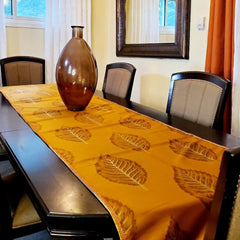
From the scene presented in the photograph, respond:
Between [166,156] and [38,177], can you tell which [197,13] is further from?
[38,177]

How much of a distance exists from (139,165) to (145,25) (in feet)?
7.81

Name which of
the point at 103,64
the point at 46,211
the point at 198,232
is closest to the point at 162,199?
the point at 198,232

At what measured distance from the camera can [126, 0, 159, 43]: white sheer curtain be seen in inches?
114

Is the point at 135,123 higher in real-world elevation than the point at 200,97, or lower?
lower

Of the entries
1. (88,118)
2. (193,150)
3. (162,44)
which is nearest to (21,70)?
(162,44)

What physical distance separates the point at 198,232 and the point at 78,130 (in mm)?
755

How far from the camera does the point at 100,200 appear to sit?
2.52ft

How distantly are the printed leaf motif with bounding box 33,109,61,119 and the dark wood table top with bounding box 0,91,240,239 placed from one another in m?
0.27

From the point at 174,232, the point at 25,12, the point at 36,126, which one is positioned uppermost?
the point at 25,12

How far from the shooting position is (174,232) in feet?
2.39

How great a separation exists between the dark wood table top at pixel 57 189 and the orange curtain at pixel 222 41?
0.78m

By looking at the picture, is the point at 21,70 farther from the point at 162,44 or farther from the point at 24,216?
the point at 24,216

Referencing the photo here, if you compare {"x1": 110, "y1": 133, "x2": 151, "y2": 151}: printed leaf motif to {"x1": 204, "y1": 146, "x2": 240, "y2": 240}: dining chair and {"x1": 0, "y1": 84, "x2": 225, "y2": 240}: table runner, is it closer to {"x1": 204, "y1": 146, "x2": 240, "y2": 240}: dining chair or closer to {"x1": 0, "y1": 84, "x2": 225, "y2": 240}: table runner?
{"x1": 0, "y1": 84, "x2": 225, "y2": 240}: table runner

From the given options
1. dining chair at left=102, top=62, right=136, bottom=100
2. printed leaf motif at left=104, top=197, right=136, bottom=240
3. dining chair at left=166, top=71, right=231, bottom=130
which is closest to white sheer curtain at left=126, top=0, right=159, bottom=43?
dining chair at left=102, top=62, right=136, bottom=100
